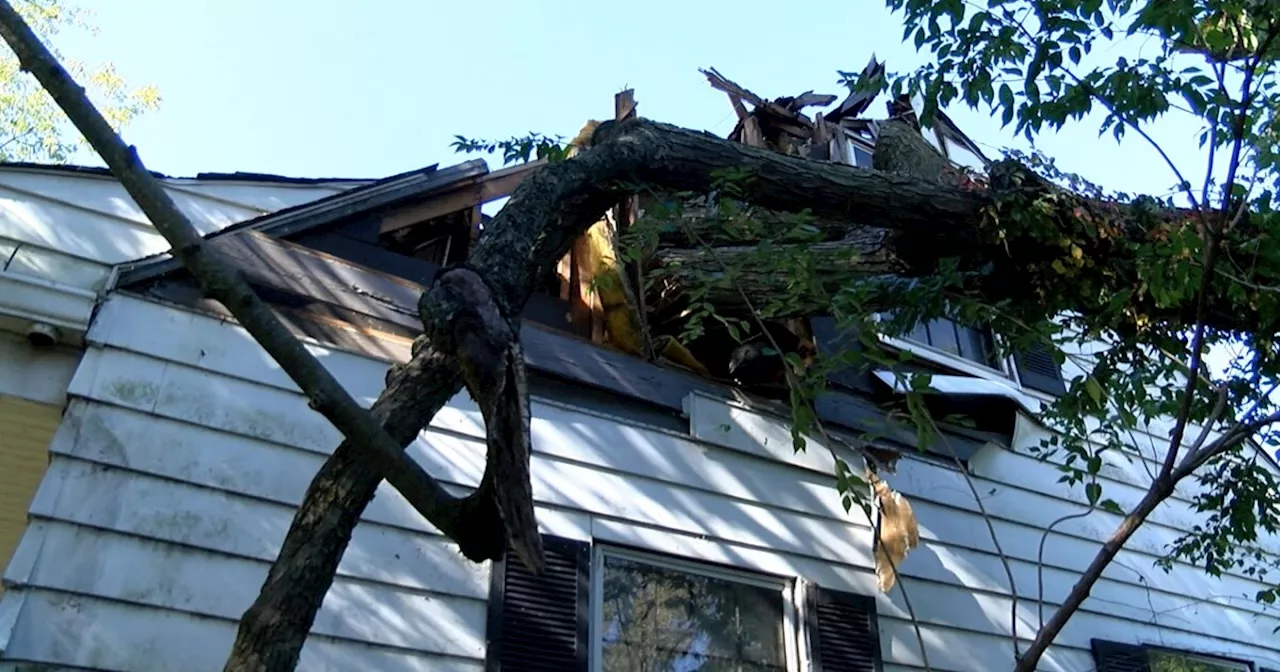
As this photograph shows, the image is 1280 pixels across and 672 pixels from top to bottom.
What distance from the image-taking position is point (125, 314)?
4379 mm

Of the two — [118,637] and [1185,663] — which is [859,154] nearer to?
[1185,663]

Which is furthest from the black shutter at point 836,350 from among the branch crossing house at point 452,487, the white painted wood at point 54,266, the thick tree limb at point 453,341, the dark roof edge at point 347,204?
the white painted wood at point 54,266

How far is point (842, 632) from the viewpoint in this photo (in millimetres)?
5238

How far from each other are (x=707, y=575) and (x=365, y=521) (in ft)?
5.43

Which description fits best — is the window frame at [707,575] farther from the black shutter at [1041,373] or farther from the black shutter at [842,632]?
the black shutter at [1041,373]

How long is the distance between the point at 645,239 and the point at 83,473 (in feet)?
7.87

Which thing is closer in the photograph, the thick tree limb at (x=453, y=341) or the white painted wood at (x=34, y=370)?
the thick tree limb at (x=453, y=341)

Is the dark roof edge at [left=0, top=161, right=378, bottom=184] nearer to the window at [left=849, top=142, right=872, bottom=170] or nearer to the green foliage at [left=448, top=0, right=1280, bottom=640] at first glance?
the green foliage at [left=448, top=0, right=1280, bottom=640]

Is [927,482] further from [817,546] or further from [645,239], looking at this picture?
[645,239]

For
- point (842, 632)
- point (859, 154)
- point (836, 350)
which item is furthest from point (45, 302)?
point (859, 154)

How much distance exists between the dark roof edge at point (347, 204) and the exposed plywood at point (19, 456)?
2.24 ft

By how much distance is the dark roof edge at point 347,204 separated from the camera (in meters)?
4.59

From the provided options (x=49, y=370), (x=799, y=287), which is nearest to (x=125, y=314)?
A: (x=49, y=370)

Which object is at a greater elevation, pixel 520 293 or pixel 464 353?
pixel 520 293
